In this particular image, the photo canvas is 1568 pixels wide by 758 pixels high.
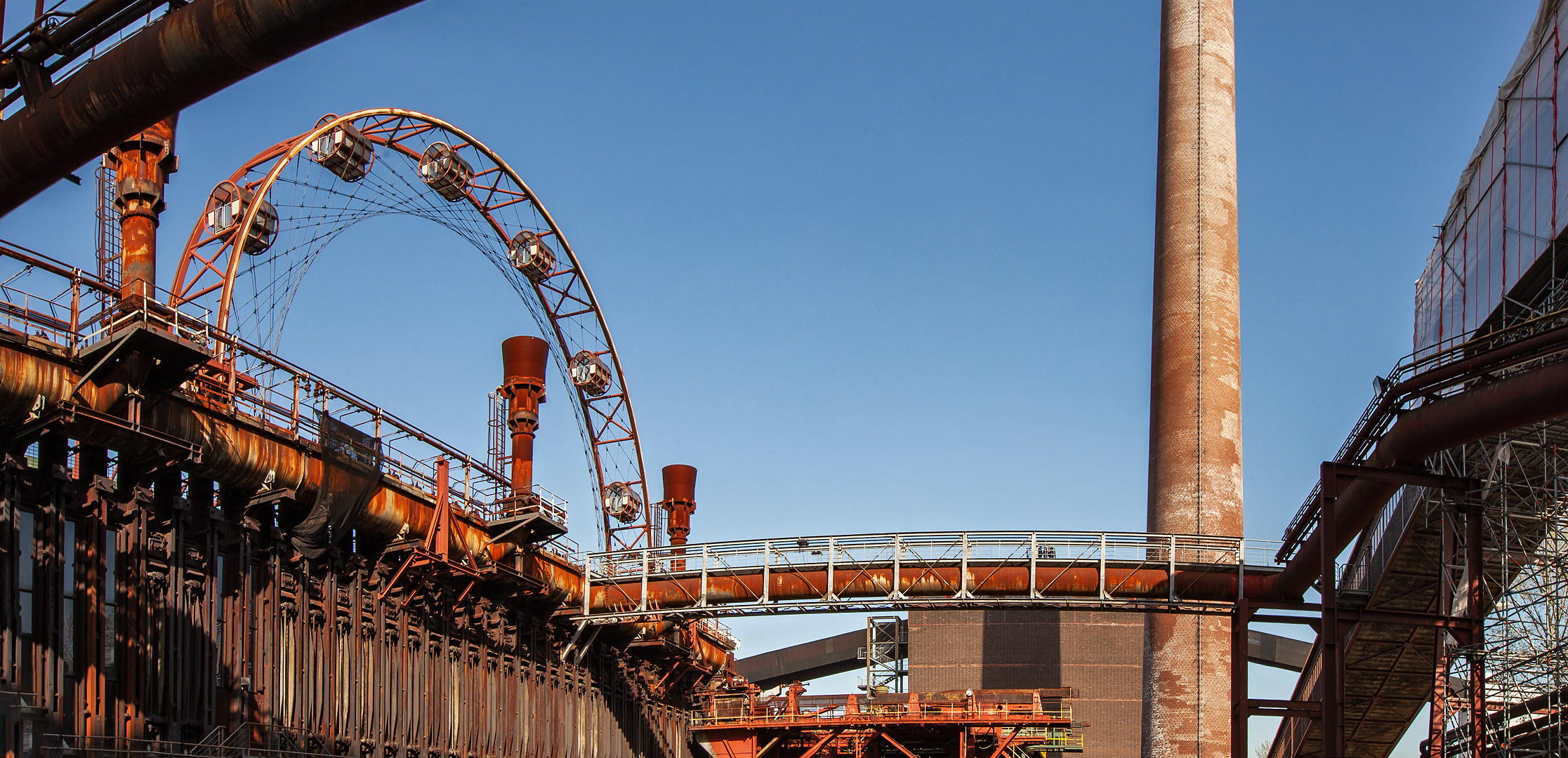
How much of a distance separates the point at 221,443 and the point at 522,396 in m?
12.7

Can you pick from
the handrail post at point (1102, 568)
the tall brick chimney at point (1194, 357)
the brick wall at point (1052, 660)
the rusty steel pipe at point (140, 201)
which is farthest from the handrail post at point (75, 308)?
the brick wall at point (1052, 660)

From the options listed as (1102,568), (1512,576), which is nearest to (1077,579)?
(1102,568)

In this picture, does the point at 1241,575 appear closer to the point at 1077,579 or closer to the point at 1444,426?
the point at 1077,579

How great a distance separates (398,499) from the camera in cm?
3475

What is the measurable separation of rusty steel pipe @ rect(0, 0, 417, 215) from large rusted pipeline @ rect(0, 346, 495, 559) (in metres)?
13.1

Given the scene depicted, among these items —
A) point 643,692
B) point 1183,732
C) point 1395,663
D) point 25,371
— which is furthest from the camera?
point 643,692

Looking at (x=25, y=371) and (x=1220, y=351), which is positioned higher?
(x=1220, y=351)

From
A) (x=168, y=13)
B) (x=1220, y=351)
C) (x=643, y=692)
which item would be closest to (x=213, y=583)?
(x=168, y=13)

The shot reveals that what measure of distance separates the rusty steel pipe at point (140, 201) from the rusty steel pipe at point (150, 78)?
15.3 meters

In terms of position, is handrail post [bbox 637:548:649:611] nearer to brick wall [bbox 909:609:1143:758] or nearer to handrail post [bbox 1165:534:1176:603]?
handrail post [bbox 1165:534:1176:603]

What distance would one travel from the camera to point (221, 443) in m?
29.0

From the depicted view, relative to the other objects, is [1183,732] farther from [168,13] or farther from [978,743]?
[168,13]

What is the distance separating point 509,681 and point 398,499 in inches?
323

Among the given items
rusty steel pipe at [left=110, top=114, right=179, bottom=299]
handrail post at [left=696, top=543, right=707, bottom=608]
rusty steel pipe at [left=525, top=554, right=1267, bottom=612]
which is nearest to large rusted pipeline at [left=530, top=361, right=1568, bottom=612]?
rusty steel pipe at [left=525, top=554, right=1267, bottom=612]
